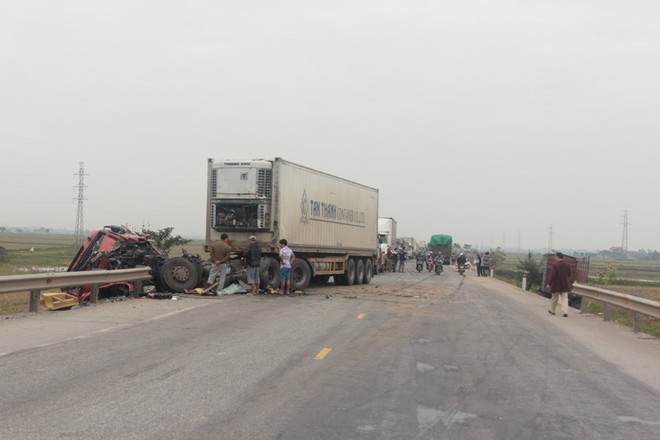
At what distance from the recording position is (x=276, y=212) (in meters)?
17.9

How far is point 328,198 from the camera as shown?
2148 cm

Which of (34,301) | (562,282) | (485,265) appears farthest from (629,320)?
(485,265)

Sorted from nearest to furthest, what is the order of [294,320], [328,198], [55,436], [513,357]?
[55,436] → [513,357] → [294,320] → [328,198]

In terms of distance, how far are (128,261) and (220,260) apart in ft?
8.38

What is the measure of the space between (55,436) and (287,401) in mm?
2141

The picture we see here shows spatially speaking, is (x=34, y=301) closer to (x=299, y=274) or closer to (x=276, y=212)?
(x=276, y=212)

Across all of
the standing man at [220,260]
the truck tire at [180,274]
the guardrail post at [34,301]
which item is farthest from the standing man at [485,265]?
the guardrail post at [34,301]

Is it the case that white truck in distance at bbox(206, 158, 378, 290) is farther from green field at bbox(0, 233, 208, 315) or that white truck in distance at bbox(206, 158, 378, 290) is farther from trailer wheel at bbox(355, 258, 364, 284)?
trailer wheel at bbox(355, 258, 364, 284)

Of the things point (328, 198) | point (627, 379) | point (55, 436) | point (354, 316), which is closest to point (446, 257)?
point (328, 198)

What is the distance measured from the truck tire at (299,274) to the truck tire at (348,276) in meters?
3.77

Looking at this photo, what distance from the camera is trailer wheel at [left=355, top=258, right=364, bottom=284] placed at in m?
24.5

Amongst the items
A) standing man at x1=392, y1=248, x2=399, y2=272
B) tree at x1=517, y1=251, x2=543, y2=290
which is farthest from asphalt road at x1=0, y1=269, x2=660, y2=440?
standing man at x1=392, y1=248, x2=399, y2=272

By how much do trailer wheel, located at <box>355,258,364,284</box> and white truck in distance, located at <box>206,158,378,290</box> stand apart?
2.33 m

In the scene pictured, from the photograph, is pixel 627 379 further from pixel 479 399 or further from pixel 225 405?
pixel 225 405
